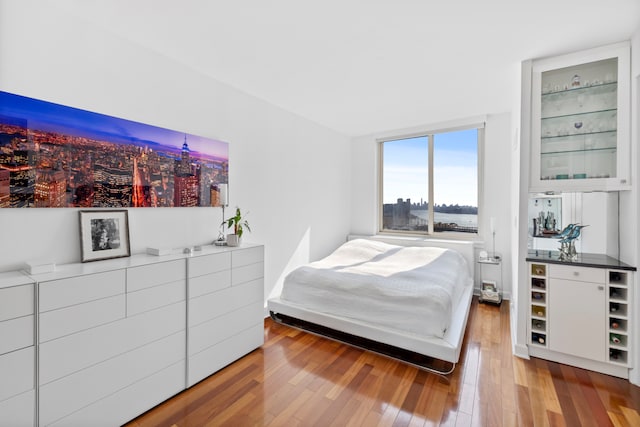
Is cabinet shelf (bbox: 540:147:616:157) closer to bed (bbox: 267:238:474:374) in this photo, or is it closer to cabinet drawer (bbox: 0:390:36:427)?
bed (bbox: 267:238:474:374)

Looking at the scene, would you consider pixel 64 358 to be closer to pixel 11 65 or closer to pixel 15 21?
pixel 11 65

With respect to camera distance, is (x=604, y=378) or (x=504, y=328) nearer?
(x=604, y=378)

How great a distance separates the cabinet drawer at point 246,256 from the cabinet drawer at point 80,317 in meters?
0.87

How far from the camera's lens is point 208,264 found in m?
2.26

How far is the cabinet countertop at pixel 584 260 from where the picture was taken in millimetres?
2229

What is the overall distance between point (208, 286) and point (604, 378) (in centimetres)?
311

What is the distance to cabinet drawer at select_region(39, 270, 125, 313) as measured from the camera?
1.47 metres

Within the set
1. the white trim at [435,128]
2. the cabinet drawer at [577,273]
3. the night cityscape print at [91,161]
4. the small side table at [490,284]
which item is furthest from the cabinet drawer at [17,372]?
the white trim at [435,128]

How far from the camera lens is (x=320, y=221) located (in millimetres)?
4492

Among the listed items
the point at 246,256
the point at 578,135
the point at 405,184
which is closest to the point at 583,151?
the point at 578,135

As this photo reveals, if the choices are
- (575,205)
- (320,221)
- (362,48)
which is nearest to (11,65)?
(362,48)

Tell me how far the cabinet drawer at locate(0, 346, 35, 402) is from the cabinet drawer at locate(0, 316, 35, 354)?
0.03 metres

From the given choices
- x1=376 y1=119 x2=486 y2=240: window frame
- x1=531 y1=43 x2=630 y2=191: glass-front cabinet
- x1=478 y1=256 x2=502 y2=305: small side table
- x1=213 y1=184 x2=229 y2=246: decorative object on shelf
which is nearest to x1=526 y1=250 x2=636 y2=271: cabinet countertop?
x1=531 y1=43 x2=630 y2=191: glass-front cabinet

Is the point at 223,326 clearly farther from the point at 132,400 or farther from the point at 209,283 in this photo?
the point at 132,400
